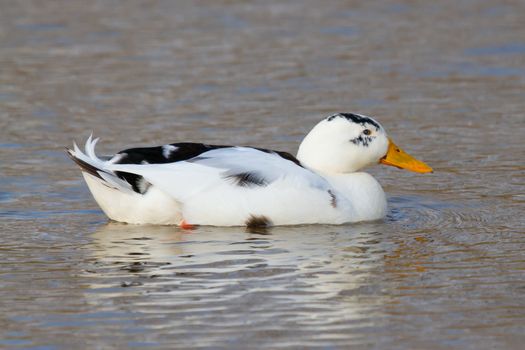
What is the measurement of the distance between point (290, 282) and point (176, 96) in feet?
23.4

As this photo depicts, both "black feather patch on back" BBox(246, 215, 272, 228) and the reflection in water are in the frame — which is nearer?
the reflection in water

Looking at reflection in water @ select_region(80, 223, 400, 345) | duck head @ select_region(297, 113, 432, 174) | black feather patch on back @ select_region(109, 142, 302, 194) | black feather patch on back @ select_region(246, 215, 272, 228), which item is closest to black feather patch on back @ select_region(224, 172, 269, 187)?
black feather patch on back @ select_region(109, 142, 302, 194)

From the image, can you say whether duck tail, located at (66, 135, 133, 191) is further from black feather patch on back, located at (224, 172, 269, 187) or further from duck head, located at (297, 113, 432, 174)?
duck head, located at (297, 113, 432, 174)

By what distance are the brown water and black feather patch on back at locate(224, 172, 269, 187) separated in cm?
38

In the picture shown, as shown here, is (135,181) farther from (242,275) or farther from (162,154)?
(242,275)

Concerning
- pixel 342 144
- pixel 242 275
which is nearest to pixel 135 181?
pixel 342 144

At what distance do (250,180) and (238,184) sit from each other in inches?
3.7

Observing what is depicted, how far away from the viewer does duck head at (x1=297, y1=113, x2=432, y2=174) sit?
34.2 ft

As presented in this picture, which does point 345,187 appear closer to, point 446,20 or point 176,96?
point 176,96

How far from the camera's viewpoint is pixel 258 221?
396 inches

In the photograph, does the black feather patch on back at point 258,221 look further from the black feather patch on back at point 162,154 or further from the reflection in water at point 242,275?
the black feather patch on back at point 162,154

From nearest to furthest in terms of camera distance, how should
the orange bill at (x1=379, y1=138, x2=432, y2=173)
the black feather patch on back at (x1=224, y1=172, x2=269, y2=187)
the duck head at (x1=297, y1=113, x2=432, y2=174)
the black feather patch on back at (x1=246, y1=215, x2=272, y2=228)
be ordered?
the black feather patch on back at (x1=224, y1=172, x2=269, y2=187) → the black feather patch on back at (x1=246, y1=215, x2=272, y2=228) → the duck head at (x1=297, y1=113, x2=432, y2=174) → the orange bill at (x1=379, y1=138, x2=432, y2=173)

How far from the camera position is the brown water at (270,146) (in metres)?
7.56

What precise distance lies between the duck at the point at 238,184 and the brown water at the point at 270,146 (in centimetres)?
14
